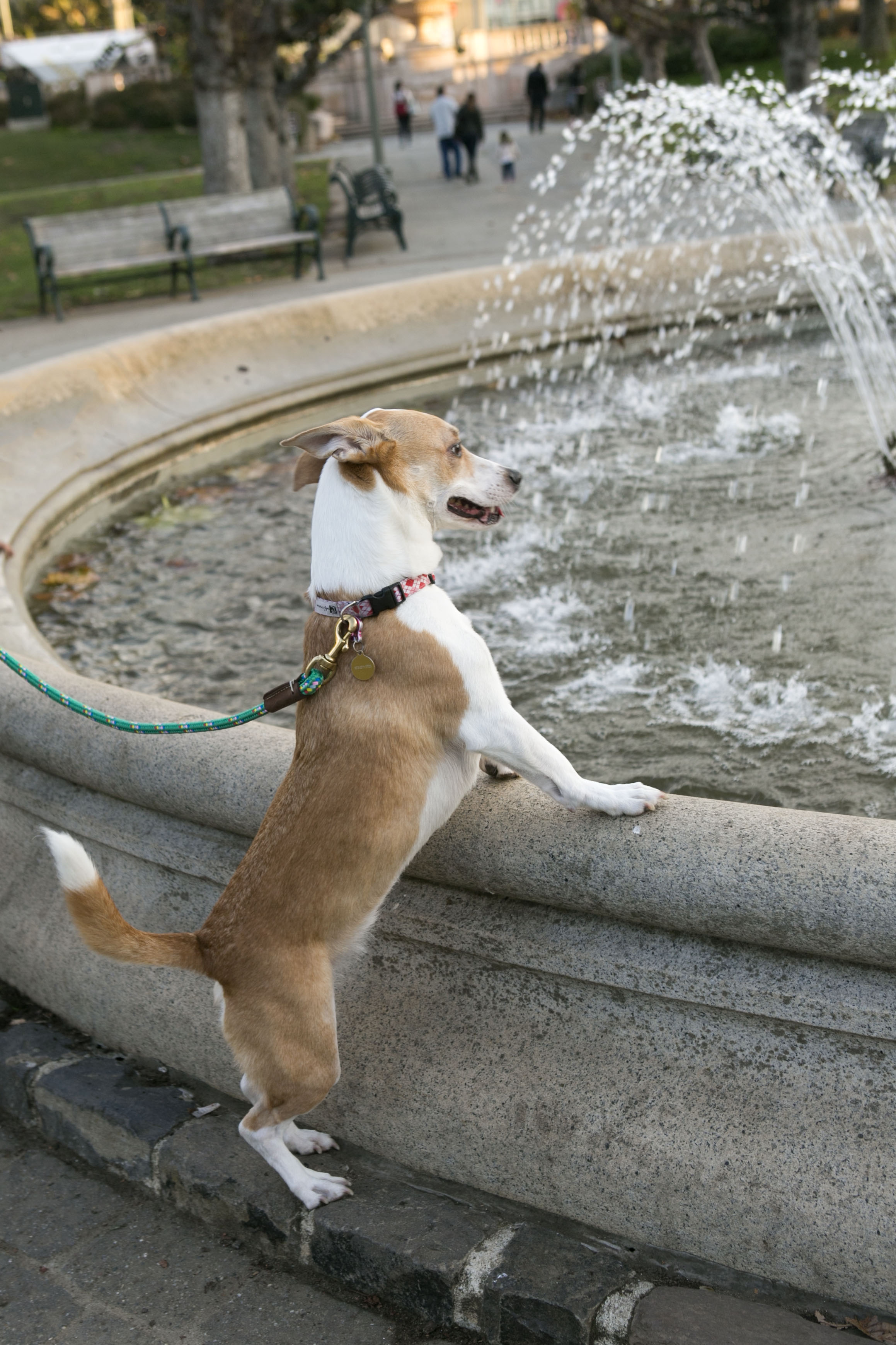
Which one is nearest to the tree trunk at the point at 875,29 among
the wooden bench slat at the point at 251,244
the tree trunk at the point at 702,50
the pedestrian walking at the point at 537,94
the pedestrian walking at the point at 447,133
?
the pedestrian walking at the point at 537,94

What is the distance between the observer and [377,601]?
9.07 ft

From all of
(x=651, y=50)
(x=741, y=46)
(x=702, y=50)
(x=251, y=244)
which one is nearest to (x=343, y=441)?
(x=251, y=244)

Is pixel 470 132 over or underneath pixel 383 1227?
over

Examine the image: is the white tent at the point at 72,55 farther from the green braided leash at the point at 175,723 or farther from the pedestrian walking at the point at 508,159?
the green braided leash at the point at 175,723

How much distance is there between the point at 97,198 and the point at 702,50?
535 inches

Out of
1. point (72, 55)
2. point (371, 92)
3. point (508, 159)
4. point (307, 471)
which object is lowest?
point (307, 471)

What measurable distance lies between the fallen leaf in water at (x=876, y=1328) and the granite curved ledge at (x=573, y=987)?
0.04 metres

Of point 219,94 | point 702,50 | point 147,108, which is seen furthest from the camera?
point 147,108

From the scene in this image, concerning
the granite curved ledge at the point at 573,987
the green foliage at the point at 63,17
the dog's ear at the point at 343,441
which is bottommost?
the granite curved ledge at the point at 573,987

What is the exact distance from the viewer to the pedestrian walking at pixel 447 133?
25.9 meters

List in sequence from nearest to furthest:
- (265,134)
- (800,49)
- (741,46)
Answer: (265,134)
(800,49)
(741,46)

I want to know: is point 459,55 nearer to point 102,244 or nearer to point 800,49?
point 800,49

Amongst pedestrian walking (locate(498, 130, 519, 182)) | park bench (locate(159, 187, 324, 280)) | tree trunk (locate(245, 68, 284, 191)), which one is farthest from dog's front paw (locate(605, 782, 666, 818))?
pedestrian walking (locate(498, 130, 519, 182))

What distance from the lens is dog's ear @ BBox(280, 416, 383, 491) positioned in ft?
8.94
